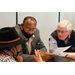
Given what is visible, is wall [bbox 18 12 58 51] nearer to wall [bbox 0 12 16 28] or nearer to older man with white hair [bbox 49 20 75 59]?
wall [bbox 0 12 16 28]

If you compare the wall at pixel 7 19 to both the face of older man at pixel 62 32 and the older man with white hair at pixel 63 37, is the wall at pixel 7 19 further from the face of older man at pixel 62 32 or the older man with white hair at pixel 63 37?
the face of older man at pixel 62 32

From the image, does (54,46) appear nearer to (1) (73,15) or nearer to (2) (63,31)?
(2) (63,31)

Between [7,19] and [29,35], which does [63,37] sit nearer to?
[29,35]

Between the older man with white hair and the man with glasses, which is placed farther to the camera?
the older man with white hair

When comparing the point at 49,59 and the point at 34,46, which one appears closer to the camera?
the point at 49,59

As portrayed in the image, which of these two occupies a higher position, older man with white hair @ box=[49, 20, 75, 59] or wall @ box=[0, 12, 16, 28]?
wall @ box=[0, 12, 16, 28]

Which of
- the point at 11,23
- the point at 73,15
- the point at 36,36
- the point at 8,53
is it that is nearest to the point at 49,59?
the point at 8,53

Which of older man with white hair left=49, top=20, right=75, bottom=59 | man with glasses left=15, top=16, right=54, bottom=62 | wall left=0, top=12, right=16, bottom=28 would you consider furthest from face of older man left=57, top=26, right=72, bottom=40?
wall left=0, top=12, right=16, bottom=28

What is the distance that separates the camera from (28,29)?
150 centimetres

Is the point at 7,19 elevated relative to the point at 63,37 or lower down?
elevated

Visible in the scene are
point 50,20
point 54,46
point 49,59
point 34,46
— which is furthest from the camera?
point 50,20

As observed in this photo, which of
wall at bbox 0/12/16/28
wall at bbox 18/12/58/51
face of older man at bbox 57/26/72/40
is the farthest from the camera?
wall at bbox 18/12/58/51

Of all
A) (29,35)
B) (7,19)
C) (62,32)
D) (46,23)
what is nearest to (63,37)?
(62,32)

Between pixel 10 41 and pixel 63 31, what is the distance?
1.04 metres
